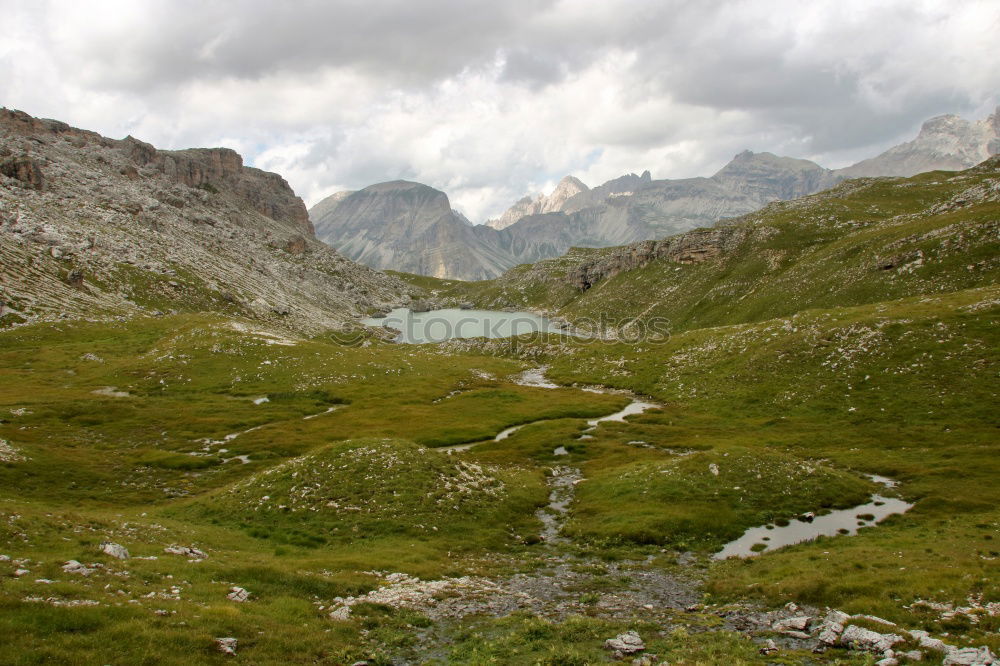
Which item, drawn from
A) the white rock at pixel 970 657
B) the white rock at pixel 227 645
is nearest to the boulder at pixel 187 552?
the white rock at pixel 227 645

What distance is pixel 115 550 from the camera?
2228 centimetres

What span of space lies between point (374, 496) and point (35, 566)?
19412 mm

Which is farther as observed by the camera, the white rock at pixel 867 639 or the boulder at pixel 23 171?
the boulder at pixel 23 171

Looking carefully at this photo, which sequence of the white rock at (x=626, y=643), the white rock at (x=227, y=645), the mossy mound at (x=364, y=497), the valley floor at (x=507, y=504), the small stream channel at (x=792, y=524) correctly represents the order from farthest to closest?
the mossy mound at (x=364, y=497)
the small stream channel at (x=792, y=524)
the valley floor at (x=507, y=504)
the white rock at (x=626, y=643)
the white rock at (x=227, y=645)

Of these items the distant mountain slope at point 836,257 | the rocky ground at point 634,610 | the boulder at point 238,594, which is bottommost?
→ the rocky ground at point 634,610

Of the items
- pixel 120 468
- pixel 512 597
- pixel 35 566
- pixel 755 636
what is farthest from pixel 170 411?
pixel 755 636

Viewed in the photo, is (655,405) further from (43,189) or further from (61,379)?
(43,189)

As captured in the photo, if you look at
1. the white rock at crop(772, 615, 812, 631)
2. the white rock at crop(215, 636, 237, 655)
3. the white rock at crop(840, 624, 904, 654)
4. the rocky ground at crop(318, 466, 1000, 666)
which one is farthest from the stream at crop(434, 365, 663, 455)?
the white rock at crop(840, 624, 904, 654)

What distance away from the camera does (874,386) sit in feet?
196

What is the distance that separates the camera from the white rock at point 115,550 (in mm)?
22053

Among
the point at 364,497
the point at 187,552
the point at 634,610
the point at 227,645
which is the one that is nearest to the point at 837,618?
the point at 634,610

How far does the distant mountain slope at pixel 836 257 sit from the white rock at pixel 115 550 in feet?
361

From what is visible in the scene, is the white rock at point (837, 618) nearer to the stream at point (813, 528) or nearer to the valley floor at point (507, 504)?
the valley floor at point (507, 504)

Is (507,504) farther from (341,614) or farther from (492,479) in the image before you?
(341,614)
